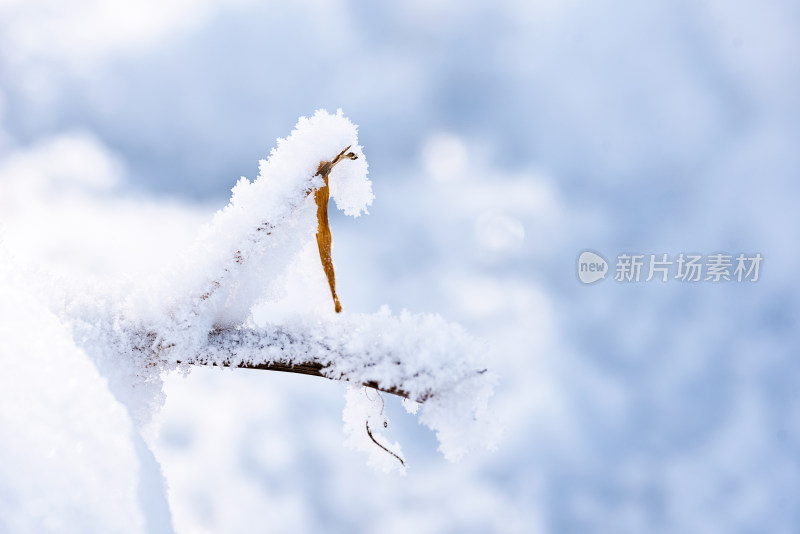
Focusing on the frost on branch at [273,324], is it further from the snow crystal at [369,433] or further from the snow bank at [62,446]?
the snow crystal at [369,433]

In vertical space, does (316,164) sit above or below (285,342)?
above

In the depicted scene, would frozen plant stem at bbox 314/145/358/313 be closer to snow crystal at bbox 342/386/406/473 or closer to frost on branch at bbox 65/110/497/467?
frost on branch at bbox 65/110/497/467

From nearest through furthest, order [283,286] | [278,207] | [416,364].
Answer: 1. [416,364]
2. [278,207]
3. [283,286]

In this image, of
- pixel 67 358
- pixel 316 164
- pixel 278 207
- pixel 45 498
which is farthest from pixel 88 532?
pixel 316 164

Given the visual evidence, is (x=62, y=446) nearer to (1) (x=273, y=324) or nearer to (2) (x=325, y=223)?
(1) (x=273, y=324)

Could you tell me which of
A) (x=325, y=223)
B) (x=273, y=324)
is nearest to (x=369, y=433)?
(x=273, y=324)

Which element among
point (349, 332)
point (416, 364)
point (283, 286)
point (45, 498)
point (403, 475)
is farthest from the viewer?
point (403, 475)

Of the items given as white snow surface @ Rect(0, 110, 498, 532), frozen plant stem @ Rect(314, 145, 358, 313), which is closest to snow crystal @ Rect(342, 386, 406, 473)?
white snow surface @ Rect(0, 110, 498, 532)

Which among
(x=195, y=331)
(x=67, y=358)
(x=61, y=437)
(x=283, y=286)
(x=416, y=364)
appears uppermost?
(x=283, y=286)

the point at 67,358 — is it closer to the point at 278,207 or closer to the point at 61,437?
the point at 61,437
